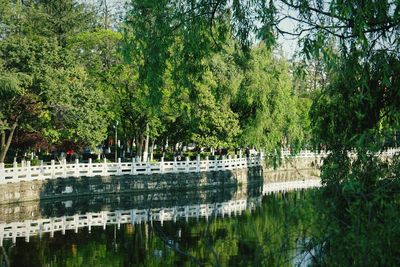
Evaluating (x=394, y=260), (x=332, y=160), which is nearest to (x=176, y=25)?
(x=332, y=160)

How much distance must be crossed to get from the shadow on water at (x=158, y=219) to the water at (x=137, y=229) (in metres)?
0.03

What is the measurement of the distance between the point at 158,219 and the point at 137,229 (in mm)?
1955

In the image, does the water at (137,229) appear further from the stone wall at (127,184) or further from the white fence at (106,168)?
the white fence at (106,168)

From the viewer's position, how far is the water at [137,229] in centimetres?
1389

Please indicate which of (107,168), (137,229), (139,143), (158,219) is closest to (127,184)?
(107,168)

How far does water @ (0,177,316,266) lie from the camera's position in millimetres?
13891

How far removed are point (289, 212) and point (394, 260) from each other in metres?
1.05

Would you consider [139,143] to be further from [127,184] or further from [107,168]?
[107,168]

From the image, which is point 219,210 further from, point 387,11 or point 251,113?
point 387,11

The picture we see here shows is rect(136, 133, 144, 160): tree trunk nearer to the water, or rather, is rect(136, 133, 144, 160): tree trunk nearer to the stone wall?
the stone wall

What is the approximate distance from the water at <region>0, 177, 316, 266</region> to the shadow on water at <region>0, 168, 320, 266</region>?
0.09 ft

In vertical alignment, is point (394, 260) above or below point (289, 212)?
below

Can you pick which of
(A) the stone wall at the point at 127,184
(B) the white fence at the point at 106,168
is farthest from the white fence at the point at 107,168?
(A) the stone wall at the point at 127,184

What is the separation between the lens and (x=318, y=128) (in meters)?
9.48
